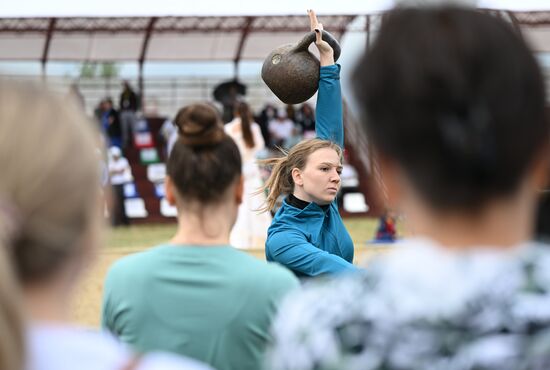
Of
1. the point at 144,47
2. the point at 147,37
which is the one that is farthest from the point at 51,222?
the point at 144,47

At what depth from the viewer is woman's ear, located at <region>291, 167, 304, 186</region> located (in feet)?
17.1

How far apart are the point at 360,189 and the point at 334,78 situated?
20962 mm

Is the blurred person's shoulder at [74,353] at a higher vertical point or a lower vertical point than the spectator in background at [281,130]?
higher

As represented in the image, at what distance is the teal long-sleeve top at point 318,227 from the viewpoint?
15.7ft

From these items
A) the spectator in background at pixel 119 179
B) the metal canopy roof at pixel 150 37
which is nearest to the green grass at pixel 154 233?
the spectator in background at pixel 119 179

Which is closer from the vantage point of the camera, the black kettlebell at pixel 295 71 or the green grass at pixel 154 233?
the black kettlebell at pixel 295 71

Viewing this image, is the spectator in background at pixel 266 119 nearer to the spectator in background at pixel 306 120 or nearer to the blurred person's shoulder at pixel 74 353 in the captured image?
the spectator in background at pixel 306 120

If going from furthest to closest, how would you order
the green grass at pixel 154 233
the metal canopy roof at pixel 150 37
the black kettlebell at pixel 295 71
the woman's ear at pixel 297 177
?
the metal canopy roof at pixel 150 37
the green grass at pixel 154 233
the black kettlebell at pixel 295 71
the woman's ear at pixel 297 177

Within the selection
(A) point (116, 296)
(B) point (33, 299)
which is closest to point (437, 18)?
(B) point (33, 299)

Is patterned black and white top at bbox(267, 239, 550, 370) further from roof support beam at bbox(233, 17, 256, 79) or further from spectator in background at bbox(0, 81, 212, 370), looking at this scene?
roof support beam at bbox(233, 17, 256, 79)

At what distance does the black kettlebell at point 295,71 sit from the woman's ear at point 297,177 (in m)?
0.39

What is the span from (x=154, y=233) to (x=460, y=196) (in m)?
19.2

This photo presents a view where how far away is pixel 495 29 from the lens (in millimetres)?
1656

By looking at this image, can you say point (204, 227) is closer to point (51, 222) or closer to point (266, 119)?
point (51, 222)
